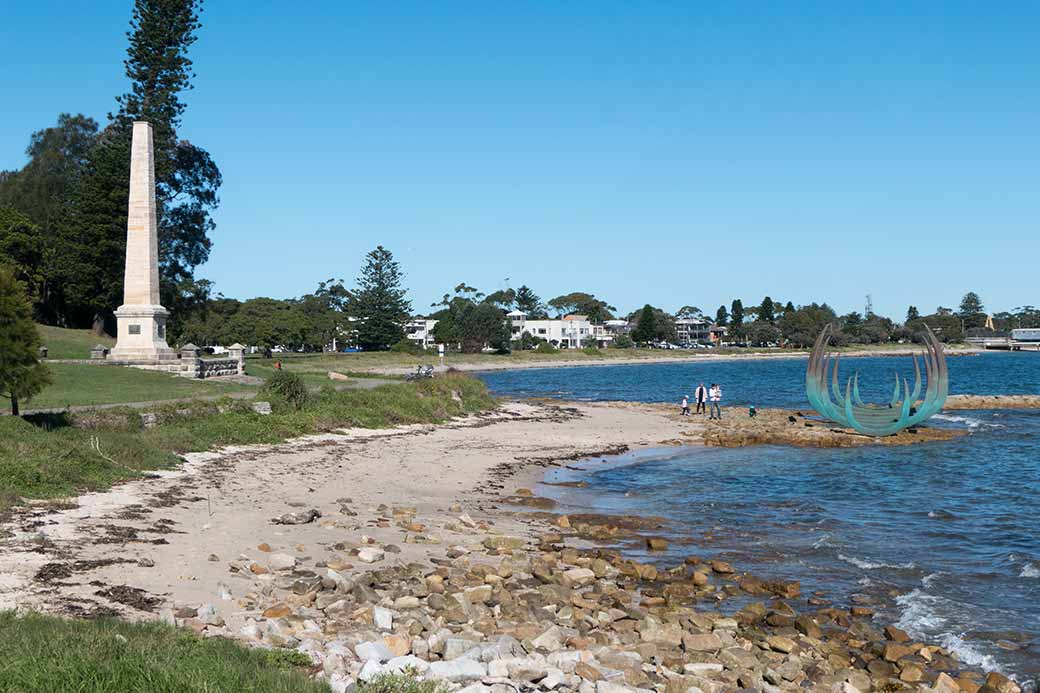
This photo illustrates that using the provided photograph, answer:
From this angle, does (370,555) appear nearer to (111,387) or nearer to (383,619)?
(383,619)

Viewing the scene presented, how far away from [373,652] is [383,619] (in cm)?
134

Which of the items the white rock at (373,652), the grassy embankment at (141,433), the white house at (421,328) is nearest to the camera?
the white rock at (373,652)

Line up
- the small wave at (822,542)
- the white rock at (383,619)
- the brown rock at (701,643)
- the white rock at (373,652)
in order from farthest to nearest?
the small wave at (822,542) → the brown rock at (701,643) → the white rock at (383,619) → the white rock at (373,652)

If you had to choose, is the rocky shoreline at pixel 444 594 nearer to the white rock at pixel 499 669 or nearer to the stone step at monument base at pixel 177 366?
the white rock at pixel 499 669

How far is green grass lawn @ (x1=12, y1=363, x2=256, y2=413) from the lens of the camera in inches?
1025

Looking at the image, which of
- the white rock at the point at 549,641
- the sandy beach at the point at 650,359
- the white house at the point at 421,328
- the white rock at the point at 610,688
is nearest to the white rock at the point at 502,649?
the white rock at the point at 549,641

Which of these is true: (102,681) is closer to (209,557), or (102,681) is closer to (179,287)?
(209,557)

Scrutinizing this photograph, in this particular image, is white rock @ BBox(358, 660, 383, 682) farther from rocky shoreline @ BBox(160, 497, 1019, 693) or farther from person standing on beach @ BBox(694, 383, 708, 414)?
person standing on beach @ BBox(694, 383, 708, 414)

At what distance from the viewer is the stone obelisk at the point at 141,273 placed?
127ft

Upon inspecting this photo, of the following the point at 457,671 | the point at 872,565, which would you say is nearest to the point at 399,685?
the point at 457,671

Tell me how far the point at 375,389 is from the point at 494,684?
32.0m

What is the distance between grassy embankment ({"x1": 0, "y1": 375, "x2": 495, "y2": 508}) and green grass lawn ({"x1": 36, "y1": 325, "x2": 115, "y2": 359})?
15.5 m

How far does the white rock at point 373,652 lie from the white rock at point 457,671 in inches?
19.5

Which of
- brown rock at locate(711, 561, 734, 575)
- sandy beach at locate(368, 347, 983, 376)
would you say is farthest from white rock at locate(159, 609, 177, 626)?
sandy beach at locate(368, 347, 983, 376)
